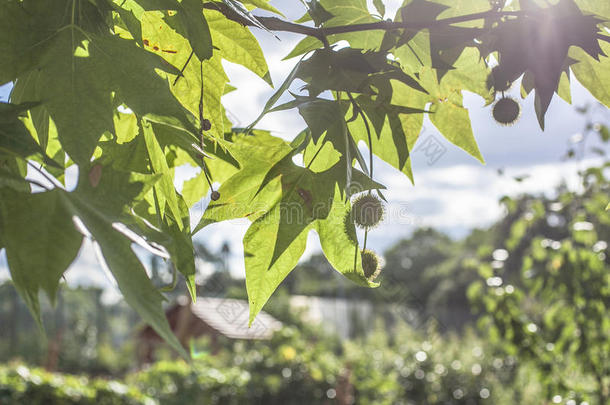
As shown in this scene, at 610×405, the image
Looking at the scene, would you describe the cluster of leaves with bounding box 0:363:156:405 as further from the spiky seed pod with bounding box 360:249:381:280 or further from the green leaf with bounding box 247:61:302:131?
the green leaf with bounding box 247:61:302:131

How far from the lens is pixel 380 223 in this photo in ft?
2.49

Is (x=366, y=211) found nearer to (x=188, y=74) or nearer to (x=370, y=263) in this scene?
(x=370, y=263)

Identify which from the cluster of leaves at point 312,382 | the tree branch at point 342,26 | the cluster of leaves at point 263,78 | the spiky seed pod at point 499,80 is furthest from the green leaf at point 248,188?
the cluster of leaves at point 312,382

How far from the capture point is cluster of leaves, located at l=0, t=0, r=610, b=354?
0.46 metres

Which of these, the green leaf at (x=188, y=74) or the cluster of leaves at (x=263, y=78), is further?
the green leaf at (x=188, y=74)

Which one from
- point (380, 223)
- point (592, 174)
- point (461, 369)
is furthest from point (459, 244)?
point (380, 223)

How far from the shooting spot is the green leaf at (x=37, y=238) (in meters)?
0.36

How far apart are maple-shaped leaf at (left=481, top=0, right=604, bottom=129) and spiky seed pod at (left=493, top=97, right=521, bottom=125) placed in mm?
183

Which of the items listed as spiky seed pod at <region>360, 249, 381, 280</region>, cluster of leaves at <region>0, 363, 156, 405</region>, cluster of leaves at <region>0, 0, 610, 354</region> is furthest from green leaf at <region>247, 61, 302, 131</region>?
cluster of leaves at <region>0, 363, 156, 405</region>

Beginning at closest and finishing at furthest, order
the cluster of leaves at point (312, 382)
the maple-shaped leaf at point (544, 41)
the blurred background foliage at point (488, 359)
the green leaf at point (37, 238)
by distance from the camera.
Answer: the green leaf at point (37, 238), the maple-shaped leaf at point (544, 41), the blurred background foliage at point (488, 359), the cluster of leaves at point (312, 382)

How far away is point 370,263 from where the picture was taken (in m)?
0.75

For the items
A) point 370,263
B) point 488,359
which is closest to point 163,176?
point 370,263

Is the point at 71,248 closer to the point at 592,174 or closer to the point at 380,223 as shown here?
the point at 380,223

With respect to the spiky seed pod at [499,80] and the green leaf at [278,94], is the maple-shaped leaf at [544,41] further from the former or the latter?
the green leaf at [278,94]
